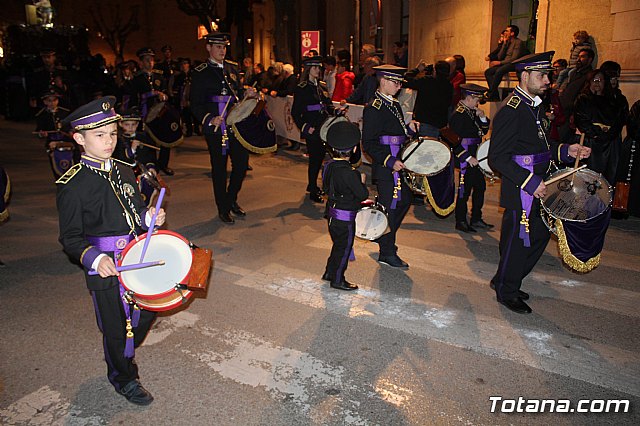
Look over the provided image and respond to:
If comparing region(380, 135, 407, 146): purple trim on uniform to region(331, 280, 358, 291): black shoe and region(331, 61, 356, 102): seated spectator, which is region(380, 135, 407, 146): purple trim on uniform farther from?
region(331, 61, 356, 102): seated spectator

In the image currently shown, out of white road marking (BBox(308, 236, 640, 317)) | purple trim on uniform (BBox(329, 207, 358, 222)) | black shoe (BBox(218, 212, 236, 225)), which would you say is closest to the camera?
white road marking (BBox(308, 236, 640, 317))

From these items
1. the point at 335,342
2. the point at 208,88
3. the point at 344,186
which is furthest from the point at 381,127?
the point at 208,88

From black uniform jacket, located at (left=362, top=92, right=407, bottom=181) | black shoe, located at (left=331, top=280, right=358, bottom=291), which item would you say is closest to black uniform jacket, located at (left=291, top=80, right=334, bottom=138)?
black uniform jacket, located at (left=362, top=92, right=407, bottom=181)

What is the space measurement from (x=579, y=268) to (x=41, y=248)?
20.7ft

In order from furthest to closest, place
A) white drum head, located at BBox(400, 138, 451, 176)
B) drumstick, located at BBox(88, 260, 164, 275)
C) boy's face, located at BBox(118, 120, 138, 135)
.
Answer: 1. boy's face, located at BBox(118, 120, 138, 135)
2. white drum head, located at BBox(400, 138, 451, 176)
3. drumstick, located at BBox(88, 260, 164, 275)

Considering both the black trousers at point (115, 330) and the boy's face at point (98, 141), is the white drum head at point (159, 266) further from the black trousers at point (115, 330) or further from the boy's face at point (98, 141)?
the boy's face at point (98, 141)

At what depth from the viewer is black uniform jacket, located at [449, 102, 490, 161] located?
7430mm

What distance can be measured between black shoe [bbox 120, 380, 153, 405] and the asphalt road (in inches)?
2.2

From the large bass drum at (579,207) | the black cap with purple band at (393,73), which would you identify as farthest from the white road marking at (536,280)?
the black cap with purple band at (393,73)

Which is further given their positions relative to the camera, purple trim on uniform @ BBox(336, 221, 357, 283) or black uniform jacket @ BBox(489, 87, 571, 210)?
purple trim on uniform @ BBox(336, 221, 357, 283)

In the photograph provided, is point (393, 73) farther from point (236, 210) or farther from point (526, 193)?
point (236, 210)

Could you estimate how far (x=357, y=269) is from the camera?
6266mm

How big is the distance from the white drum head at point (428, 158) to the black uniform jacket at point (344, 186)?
942mm

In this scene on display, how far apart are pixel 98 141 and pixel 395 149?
11.5 feet
